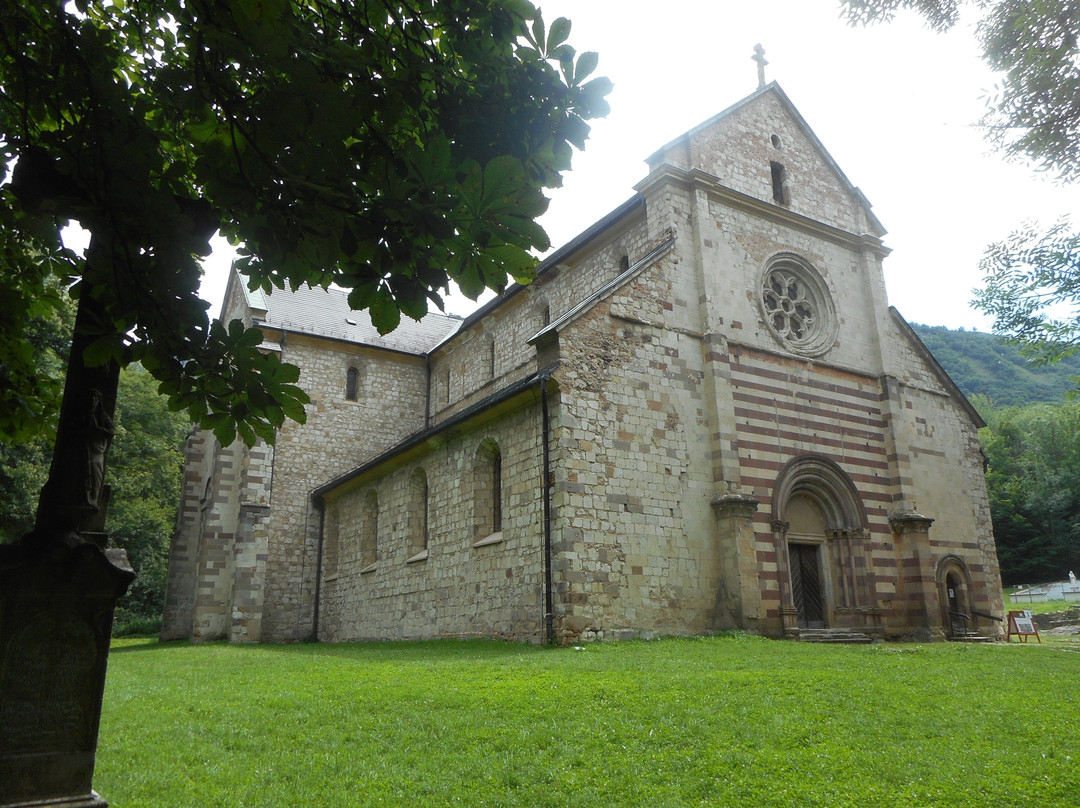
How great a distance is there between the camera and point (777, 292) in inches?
749

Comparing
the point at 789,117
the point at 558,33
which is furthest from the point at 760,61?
the point at 558,33

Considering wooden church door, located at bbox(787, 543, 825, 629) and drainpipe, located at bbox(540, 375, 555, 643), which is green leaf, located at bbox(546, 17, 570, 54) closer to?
drainpipe, located at bbox(540, 375, 555, 643)

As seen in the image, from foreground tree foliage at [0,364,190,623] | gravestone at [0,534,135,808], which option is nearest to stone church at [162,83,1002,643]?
foreground tree foliage at [0,364,190,623]

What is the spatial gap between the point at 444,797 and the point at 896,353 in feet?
60.6

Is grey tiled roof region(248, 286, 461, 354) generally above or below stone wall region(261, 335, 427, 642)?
above

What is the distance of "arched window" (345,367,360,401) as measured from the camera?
1067 inches

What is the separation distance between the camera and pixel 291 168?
3.37 metres

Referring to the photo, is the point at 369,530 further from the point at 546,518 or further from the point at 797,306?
the point at 797,306

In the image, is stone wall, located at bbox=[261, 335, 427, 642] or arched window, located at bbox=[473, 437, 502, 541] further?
stone wall, located at bbox=[261, 335, 427, 642]

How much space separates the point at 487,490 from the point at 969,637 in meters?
12.1

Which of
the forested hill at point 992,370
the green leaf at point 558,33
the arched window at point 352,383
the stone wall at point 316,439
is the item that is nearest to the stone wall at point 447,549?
the stone wall at point 316,439

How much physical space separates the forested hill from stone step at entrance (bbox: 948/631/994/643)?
7895 centimetres

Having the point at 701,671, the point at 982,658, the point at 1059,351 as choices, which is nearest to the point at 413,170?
the point at 701,671

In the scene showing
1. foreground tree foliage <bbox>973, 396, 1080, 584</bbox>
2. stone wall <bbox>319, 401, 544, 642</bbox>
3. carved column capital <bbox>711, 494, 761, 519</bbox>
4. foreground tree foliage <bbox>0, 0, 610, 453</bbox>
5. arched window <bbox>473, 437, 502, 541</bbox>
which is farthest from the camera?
foreground tree foliage <bbox>973, 396, 1080, 584</bbox>
